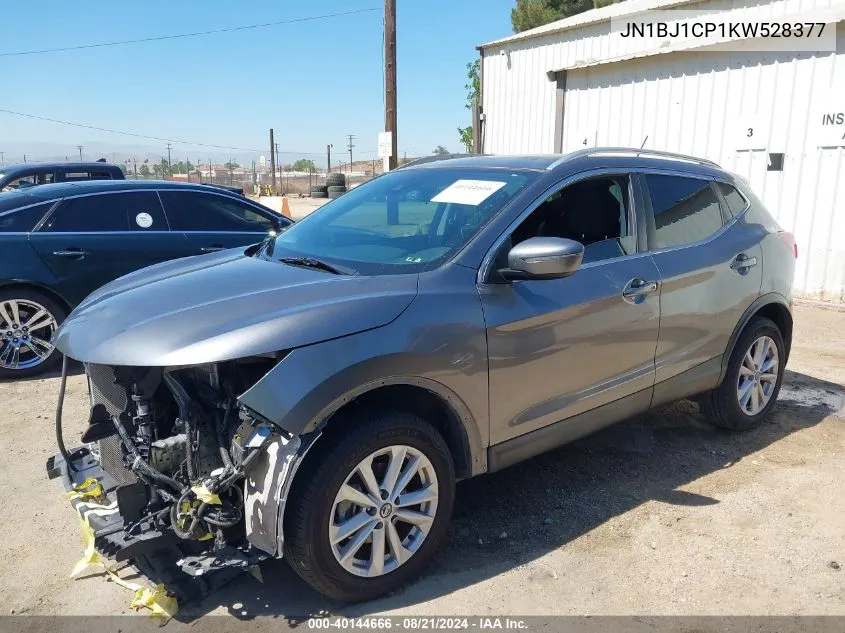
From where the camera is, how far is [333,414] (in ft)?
8.70

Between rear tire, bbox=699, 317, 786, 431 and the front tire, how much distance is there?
7.68 ft

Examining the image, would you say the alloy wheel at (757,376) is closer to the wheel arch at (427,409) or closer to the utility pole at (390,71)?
the wheel arch at (427,409)

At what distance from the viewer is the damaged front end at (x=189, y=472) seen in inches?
100

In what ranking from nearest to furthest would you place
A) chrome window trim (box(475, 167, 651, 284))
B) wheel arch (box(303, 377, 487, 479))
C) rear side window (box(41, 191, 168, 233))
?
wheel arch (box(303, 377, 487, 479)) < chrome window trim (box(475, 167, 651, 284)) < rear side window (box(41, 191, 168, 233))

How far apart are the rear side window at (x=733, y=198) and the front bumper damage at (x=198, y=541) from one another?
3.26 meters

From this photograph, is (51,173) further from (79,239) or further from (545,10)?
(545,10)

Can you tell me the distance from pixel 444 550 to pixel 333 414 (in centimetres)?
107

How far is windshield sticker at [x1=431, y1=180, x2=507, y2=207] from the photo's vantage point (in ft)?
11.3

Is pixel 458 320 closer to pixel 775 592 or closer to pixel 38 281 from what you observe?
pixel 775 592

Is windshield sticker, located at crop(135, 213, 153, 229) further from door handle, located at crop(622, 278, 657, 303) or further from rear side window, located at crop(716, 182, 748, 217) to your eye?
rear side window, located at crop(716, 182, 748, 217)

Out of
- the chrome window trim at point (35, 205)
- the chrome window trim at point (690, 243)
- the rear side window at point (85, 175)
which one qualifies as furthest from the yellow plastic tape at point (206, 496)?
the rear side window at point (85, 175)

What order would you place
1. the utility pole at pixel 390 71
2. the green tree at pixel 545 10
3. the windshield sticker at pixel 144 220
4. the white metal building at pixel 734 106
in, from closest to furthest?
the windshield sticker at pixel 144 220
the white metal building at pixel 734 106
the utility pole at pixel 390 71
the green tree at pixel 545 10

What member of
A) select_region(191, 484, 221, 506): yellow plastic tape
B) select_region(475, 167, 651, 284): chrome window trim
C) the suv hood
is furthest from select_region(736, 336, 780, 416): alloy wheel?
select_region(191, 484, 221, 506): yellow plastic tape

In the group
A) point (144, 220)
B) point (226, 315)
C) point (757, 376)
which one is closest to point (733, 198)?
point (757, 376)
